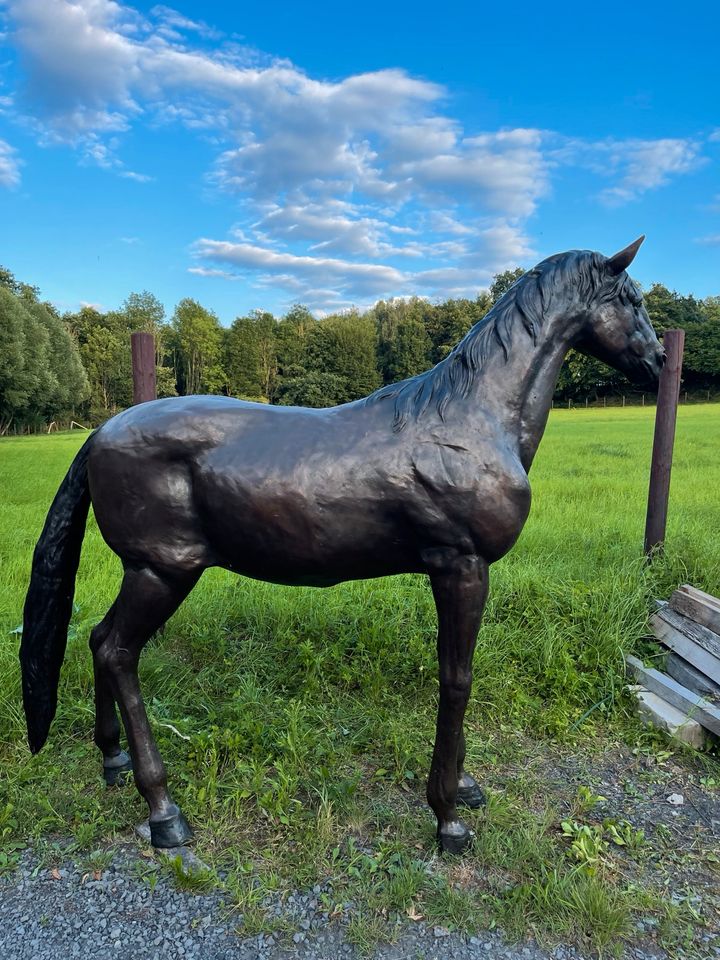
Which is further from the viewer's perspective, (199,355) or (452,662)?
(199,355)

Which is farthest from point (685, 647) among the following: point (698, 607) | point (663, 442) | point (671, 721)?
point (663, 442)

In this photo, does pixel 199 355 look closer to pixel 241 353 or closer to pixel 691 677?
pixel 241 353

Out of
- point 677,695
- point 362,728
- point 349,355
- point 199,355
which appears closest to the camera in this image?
point 362,728

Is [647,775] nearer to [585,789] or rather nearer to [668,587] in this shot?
[585,789]

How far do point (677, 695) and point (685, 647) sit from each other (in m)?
0.36

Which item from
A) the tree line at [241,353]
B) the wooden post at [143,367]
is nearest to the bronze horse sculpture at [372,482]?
the wooden post at [143,367]

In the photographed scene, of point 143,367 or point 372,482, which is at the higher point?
point 143,367

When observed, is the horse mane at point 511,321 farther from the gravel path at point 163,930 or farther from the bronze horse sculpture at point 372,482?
the gravel path at point 163,930

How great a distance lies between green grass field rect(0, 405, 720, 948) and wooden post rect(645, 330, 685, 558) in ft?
0.74

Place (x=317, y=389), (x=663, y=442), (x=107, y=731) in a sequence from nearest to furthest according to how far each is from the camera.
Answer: (x=107, y=731) → (x=663, y=442) → (x=317, y=389)

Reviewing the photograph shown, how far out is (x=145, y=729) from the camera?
241 cm

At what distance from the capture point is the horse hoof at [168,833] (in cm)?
240

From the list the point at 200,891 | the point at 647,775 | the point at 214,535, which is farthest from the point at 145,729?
the point at 647,775

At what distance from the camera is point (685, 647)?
141 inches
